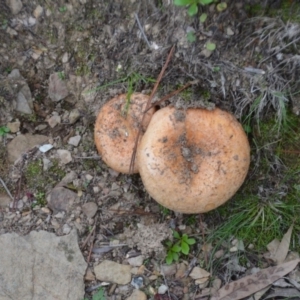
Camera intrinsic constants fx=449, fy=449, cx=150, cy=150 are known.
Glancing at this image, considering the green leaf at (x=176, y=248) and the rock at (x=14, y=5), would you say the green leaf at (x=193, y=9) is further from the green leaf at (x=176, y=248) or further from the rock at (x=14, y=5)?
the green leaf at (x=176, y=248)

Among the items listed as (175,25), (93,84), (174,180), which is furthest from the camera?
(93,84)

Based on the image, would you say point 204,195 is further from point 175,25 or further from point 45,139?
point 45,139

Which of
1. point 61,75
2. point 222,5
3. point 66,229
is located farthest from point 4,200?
point 222,5

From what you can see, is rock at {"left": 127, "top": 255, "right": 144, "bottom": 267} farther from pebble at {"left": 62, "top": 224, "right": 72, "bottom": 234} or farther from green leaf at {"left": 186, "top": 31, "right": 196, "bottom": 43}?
green leaf at {"left": 186, "top": 31, "right": 196, "bottom": 43}

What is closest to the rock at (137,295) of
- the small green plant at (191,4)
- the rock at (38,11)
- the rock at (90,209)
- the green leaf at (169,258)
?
the green leaf at (169,258)

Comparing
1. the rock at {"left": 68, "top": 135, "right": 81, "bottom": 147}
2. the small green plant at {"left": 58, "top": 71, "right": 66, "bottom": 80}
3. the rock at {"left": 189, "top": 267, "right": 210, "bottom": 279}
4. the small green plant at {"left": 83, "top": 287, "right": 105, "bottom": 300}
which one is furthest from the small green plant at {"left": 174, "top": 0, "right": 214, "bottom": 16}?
the small green plant at {"left": 83, "top": 287, "right": 105, "bottom": 300}

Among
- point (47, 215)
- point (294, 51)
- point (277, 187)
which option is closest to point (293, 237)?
point (277, 187)
